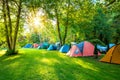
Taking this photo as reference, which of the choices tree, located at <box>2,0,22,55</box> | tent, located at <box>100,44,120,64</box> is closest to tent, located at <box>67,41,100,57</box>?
tent, located at <box>100,44,120,64</box>

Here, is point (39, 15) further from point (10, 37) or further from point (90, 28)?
point (90, 28)

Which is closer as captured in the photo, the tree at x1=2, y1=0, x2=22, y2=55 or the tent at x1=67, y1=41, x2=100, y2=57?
the tent at x1=67, y1=41, x2=100, y2=57

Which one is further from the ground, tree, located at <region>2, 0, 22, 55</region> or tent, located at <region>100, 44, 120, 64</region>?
tree, located at <region>2, 0, 22, 55</region>

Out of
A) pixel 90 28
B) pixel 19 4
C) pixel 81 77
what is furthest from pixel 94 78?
pixel 90 28

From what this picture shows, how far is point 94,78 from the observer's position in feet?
31.8

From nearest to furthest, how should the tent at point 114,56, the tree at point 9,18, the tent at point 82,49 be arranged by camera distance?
the tent at point 114,56, the tent at point 82,49, the tree at point 9,18

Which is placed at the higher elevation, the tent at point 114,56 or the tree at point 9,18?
the tree at point 9,18

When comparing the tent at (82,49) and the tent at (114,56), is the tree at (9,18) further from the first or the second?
the tent at (114,56)

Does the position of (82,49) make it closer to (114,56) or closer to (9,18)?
(114,56)

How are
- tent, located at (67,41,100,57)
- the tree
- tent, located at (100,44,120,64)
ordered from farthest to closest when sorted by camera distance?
the tree, tent, located at (67,41,100,57), tent, located at (100,44,120,64)

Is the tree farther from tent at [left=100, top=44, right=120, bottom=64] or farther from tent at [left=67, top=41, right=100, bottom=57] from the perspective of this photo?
tent at [left=100, top=44, right=120, bottom=64]

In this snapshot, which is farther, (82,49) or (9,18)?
(9,18)

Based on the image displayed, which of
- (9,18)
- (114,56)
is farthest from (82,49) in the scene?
(9,18)

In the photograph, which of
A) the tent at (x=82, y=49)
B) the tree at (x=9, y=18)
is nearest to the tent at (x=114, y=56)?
the tent at (x=82, y=49)
